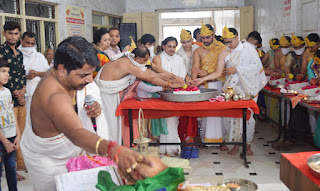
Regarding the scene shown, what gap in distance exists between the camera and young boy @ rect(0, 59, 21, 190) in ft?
9.35

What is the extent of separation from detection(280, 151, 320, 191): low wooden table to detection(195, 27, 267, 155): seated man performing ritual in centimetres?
255

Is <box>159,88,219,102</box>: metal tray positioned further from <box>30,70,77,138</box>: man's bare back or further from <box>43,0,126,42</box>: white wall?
<box>43,0,126,42</box>: white wall

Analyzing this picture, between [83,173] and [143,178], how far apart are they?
1.24 ft

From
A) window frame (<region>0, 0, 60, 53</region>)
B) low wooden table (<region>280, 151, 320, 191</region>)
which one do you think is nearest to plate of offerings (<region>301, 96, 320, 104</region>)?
low wooden table (<region>280, 151, 320, 191</region>)

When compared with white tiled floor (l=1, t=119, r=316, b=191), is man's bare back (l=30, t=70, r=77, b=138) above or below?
above

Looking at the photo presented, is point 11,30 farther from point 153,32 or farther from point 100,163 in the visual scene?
point 153,32

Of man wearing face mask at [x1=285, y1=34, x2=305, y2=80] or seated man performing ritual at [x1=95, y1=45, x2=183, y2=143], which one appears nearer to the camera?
seated man performing ritual at [x1=95, y1=45, x2=183, y2=143]

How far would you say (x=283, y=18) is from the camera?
713 centimetres

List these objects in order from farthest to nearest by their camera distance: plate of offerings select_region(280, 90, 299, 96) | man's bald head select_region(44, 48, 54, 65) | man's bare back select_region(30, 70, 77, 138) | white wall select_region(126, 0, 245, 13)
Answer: white wall select_region(126, 0, 245, 13)
man's bald head select_region(44, 48, 54, 65)
plate of offerings select_region(280, 90, 299, 96)
man's bare back select_region(30, 70, 77, 138)

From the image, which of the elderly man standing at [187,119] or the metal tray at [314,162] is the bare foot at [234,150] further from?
the metal tray at [314,162]

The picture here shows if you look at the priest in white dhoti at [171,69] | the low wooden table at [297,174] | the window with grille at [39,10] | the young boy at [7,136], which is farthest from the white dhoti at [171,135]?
the window with grille at [39,10]

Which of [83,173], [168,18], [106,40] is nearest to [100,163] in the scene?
[83,173]

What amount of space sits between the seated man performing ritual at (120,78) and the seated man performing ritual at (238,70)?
75cm

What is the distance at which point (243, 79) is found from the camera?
4.50 metres
